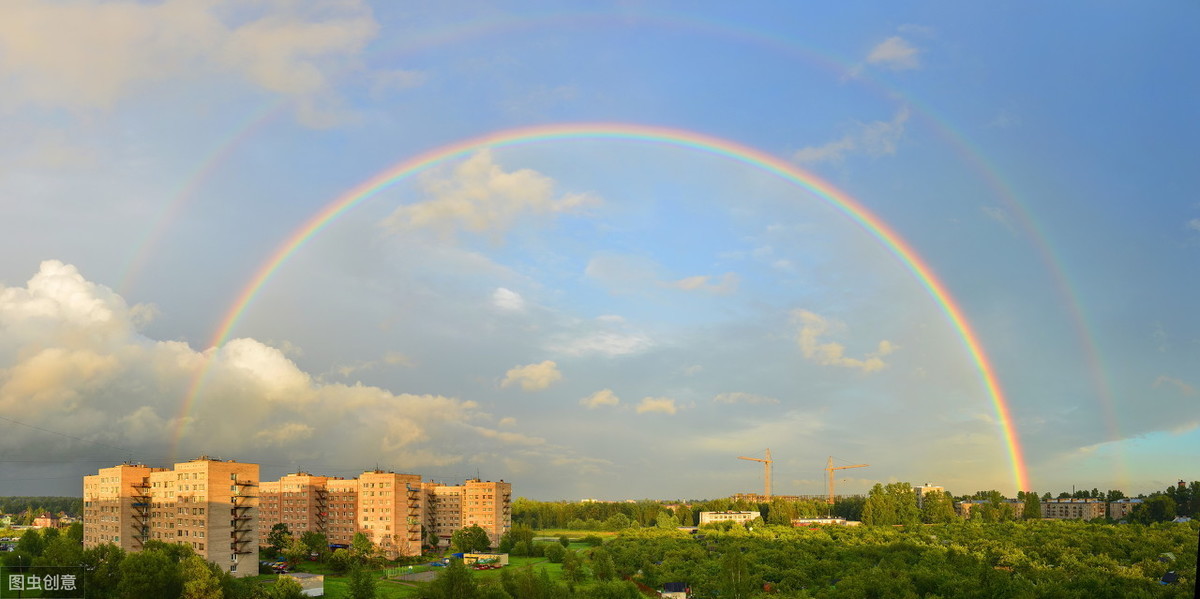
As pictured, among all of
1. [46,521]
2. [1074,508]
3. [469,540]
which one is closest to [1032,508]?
[1074,508]

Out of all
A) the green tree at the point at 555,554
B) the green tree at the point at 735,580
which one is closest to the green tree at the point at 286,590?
the green tree at the point at 735,580

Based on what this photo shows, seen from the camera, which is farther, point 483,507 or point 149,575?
point 483,507

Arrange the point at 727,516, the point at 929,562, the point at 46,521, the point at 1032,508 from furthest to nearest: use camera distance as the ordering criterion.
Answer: the point at 46,521 < the point at 727,516 < the point at 1032,508 < the point at 929,562

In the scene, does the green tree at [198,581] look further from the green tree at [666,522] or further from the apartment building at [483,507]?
the green tree at [666,522]

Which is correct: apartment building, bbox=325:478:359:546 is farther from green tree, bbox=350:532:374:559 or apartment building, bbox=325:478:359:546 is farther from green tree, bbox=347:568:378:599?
green tree, bbox=347:568:378:599

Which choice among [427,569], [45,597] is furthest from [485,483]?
[45,597]

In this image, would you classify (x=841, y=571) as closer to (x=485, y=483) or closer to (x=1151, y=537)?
(x=1151, y=537)

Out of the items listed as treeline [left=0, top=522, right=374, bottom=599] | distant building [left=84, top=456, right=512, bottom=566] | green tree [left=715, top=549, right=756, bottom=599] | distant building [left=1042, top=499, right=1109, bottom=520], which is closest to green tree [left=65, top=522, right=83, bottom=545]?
distant building [left=84, top=456, right=512, bottom=566]

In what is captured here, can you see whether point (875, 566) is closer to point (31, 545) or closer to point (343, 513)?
point (343, 513)
